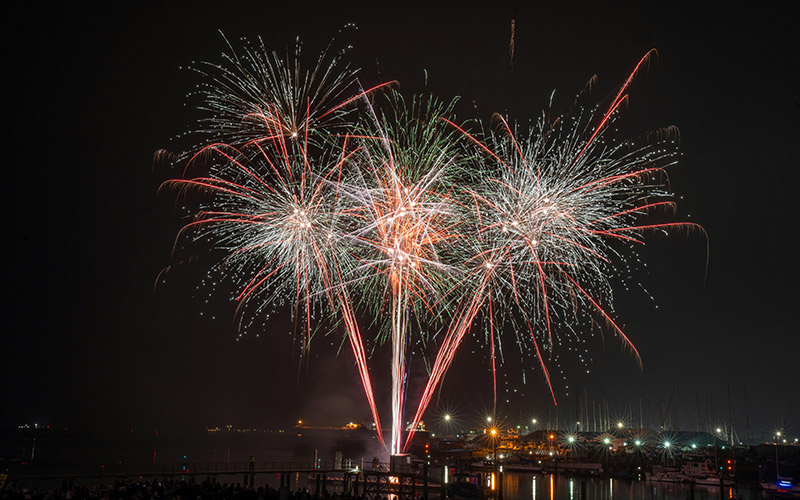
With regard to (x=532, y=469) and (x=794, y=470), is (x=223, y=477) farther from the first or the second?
(x=794, y=470)

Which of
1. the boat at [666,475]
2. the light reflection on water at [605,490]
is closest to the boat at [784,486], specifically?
the light reflection on water at [605,490]

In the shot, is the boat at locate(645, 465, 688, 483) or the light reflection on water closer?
the light reflection on water

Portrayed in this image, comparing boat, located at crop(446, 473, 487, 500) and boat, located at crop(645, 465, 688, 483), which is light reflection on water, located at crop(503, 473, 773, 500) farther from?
boat, located at crop(446, 473, 487, 500)

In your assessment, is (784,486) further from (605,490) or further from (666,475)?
(666,475)

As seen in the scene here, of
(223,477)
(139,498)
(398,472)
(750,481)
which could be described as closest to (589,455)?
(750,481)

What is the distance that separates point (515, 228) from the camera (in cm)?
2227

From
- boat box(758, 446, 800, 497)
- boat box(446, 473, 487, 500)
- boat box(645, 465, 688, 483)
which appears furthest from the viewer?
boat box(645, 465, 688, 483)

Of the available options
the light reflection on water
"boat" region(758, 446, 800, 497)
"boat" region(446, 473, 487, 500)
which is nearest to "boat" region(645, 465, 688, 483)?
the light reflection on water

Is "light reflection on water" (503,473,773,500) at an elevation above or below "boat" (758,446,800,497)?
below

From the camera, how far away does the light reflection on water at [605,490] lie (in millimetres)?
45625

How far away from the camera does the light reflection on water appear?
45.6 metres

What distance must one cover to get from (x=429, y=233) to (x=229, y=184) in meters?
7.63

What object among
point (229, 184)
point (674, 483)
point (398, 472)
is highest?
point (229, 184)

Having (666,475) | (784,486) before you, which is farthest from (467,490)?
(666,475)
